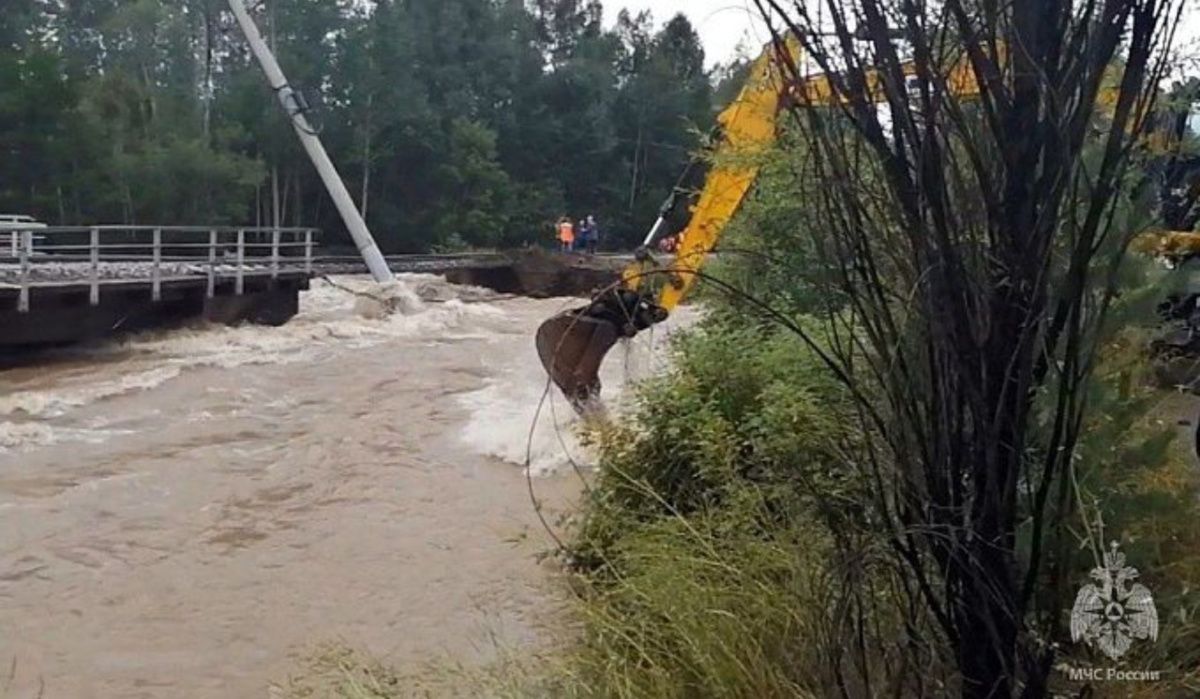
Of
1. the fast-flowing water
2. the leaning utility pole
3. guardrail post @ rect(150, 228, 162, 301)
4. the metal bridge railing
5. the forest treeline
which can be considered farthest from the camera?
the forest treeline

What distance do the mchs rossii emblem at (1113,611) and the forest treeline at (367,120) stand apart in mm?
31938

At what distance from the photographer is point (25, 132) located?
32219 millimetres

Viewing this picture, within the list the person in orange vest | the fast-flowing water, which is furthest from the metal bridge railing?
the person in orange vest

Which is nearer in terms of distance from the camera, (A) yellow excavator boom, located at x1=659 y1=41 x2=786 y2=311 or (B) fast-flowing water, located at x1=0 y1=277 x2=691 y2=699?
(B) fast-flowing water, located at x1=0 y1=277 x2=691 y2=699

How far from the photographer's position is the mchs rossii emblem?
2.57m

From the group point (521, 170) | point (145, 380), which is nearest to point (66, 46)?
point (521, 170)

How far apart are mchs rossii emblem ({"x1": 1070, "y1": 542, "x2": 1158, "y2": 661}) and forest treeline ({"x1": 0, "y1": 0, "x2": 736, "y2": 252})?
3194 centimetres

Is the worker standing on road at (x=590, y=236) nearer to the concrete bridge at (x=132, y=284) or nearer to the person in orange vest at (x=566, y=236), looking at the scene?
the person in orange vest at (x=566, y=236)

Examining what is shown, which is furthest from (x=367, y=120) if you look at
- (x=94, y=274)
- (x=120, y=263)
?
(x=94, y=274)

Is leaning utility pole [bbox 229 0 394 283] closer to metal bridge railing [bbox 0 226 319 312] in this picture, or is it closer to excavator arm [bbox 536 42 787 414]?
metal bridge railing [bbox 0 226 319 312]

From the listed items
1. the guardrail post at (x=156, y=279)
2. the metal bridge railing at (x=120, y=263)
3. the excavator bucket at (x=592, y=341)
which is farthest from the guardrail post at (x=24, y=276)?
the excavator bucket at (x=592, y=341)

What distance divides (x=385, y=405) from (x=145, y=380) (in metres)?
3.27

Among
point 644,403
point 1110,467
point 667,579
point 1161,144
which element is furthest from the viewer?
point 644,403

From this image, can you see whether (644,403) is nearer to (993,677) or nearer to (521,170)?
(993,677)
